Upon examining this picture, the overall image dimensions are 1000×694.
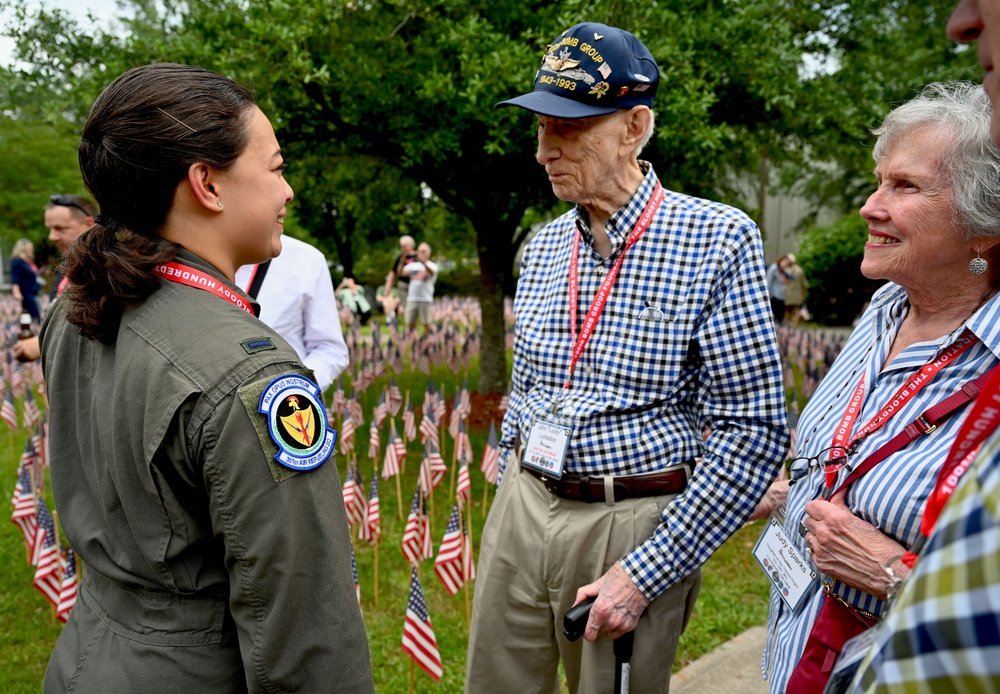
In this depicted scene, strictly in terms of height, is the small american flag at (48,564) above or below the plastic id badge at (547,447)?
below

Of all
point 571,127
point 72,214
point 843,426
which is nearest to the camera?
point 843,426

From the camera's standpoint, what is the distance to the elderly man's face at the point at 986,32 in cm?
76

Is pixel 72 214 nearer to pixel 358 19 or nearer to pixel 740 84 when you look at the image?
pixel 358 19

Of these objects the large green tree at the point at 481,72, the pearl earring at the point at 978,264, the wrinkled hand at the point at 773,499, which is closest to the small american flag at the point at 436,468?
the large green tree at the point at 481,72

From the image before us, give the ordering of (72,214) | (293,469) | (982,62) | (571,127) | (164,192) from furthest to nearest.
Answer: (72,214) → (571,127) → (164,192) → (293,469) → (982,62)

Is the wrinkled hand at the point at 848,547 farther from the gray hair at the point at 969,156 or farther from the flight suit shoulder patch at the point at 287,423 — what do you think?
the flight suit shoulder patch at the point at 287,423

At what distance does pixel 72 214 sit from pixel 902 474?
483cm

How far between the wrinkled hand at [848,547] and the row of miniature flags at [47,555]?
3.50 metres

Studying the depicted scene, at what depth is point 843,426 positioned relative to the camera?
1.89 meters

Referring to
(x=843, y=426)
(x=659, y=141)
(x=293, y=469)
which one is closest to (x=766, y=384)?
(x=843, y=426)

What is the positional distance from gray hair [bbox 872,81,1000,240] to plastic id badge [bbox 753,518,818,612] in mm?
888

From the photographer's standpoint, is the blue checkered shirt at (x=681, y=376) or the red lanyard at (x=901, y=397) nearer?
the red lanyard at (x=901, y=397)

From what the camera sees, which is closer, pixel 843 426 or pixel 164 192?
pixel 164 192

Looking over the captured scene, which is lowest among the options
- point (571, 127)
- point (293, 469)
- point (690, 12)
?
point (293, 469)
